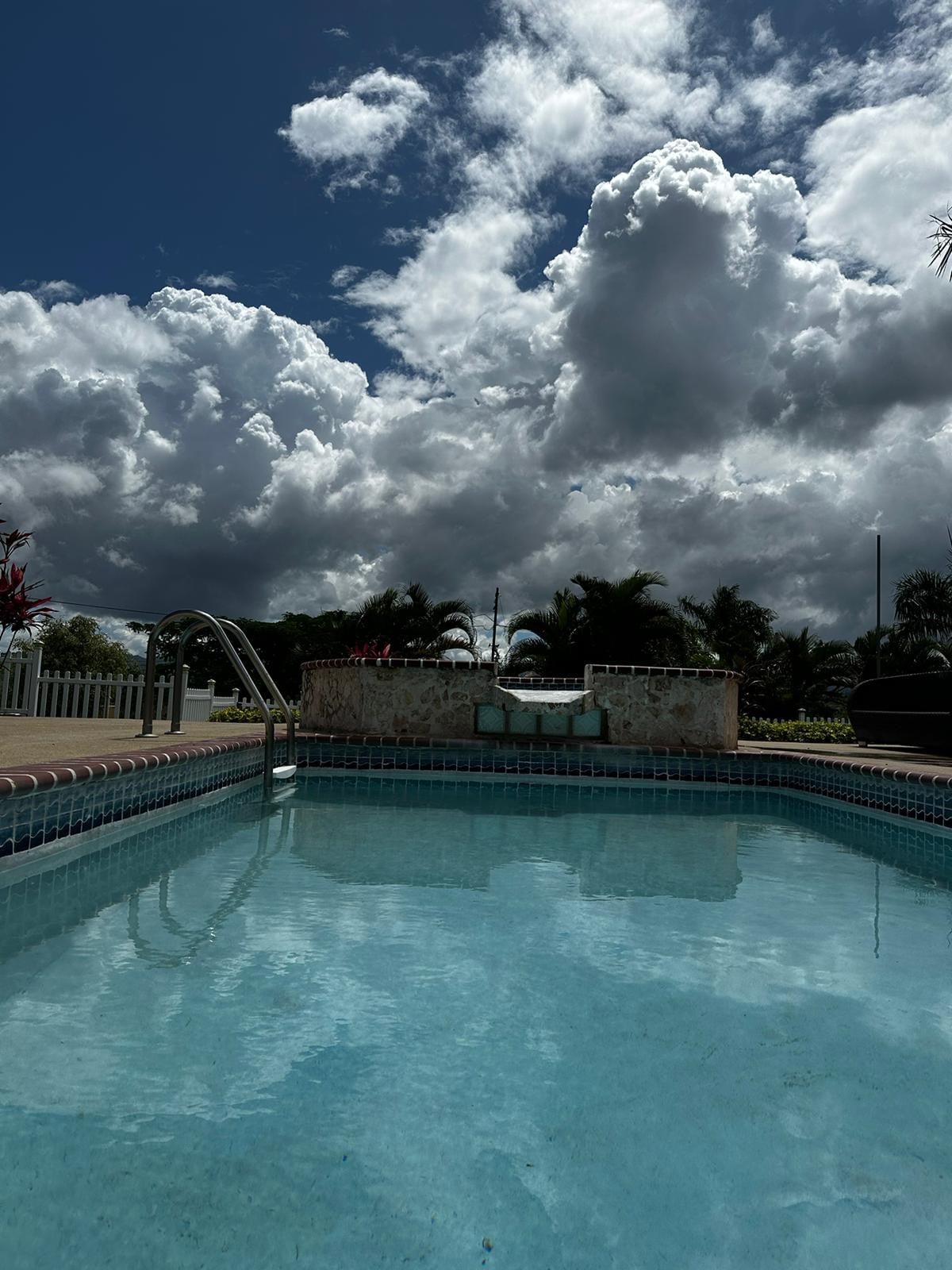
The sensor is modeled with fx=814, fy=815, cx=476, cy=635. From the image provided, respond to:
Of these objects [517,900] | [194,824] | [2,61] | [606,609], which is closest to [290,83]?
[2,61]

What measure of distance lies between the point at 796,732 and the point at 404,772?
1075 cm

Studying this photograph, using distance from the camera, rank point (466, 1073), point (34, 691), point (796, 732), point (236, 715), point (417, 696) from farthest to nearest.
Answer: point (236, 715), point (796, 732), point (34, 691), point (417, 696), point (466, 1073)

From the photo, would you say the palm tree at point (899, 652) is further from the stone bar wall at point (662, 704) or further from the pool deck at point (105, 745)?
the stone bar wall at point (662, 704)

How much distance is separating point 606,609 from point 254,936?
16.4m

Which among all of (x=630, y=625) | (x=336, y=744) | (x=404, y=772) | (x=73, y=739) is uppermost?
(x=630, y=625)

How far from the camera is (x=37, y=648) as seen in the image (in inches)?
522

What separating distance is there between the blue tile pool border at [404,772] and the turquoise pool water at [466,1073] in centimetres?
45

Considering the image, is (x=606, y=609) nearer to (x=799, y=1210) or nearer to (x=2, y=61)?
(x=2, y=61)

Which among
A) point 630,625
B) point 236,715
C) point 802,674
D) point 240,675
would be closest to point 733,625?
point 802,674

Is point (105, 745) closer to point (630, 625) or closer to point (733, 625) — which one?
point (630, 625)

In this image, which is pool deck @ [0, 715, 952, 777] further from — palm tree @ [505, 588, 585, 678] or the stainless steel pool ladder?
palm tree @ [505, 588, 585, 678]

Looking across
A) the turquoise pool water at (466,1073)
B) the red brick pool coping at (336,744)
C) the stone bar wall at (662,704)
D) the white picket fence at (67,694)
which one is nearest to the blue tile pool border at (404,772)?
the red brick pool coping at (336,744)

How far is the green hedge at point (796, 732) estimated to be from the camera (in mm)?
17047

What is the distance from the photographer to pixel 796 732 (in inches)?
680
